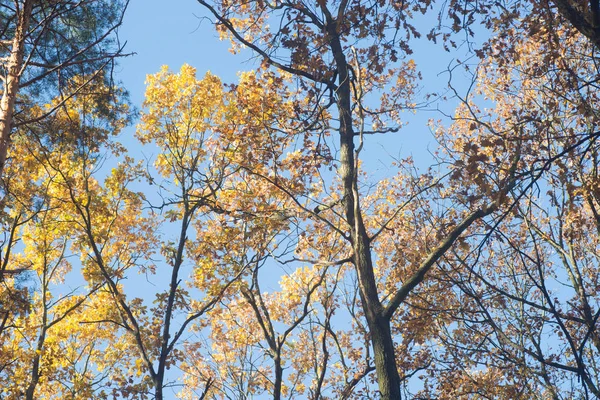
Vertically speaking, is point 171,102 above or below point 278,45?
above

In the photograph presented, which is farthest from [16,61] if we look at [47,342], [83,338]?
[83,338]

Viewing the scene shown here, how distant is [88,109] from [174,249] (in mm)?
3577

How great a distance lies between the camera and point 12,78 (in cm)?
724

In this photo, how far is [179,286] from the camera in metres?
11.7

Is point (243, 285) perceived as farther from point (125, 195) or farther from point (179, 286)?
point (125, 195)

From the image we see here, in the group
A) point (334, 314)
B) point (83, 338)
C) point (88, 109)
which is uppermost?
point (88, 109)

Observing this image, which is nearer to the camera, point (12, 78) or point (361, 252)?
point (12, 78)

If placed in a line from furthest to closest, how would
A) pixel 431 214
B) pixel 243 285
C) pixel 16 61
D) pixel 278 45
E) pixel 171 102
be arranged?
pixel 171 102 < pixel 243 285 < pixel 431 214 < pixel 278 45 < pixel 16 61

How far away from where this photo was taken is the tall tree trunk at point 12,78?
6.89 meters

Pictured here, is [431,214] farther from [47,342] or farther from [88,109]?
[47,342]

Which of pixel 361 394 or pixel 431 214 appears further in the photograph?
pixel 361 394

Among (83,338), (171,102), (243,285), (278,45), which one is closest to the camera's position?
(278,45)

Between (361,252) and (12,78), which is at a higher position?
(12,78)

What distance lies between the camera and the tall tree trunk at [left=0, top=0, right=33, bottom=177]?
6.89 metres
